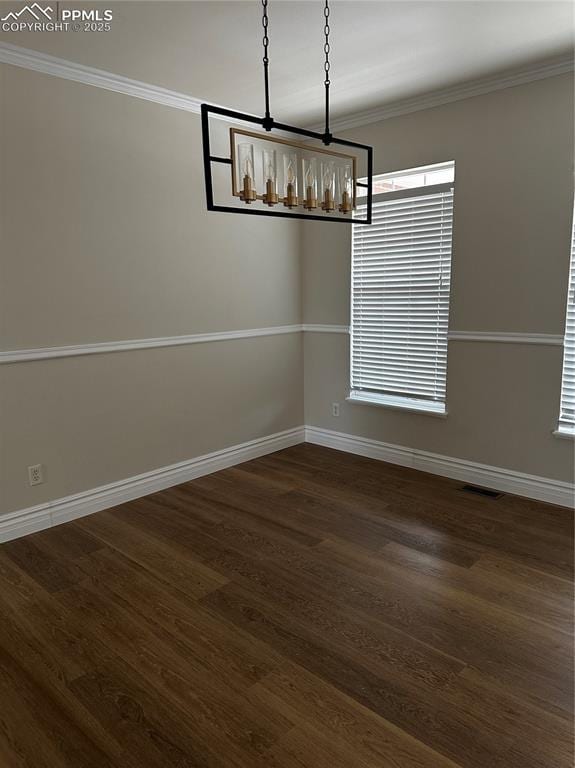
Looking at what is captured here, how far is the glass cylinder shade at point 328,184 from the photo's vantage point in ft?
7.47

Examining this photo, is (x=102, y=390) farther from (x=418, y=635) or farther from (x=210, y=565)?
(x=418, y=635)

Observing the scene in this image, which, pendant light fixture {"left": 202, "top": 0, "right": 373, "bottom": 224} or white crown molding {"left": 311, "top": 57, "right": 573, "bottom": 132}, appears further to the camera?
white crown molding {"left": 311, "top": 57, "right": 573, "bottom": 132}

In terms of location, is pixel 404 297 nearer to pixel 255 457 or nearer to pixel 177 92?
pixel 255 457

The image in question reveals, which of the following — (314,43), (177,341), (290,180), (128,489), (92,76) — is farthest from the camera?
(177,341)

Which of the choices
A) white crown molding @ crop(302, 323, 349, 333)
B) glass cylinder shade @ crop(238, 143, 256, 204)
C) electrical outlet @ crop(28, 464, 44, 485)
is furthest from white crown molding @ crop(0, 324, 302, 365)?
glass cylinder shade @ crop(238, 143, 256, 204)

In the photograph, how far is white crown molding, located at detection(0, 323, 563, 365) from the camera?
300 centimetres

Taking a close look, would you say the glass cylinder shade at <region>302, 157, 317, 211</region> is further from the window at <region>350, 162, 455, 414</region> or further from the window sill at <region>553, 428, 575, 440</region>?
the window sill at <region>553, 428, 575, 440</region>

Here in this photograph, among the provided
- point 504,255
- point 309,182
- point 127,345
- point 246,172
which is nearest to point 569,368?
point 504,255

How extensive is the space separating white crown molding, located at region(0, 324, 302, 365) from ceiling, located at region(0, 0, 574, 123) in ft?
5.23

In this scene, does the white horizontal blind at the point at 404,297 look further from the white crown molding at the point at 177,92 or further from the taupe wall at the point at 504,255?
the white crown molding at the point at 177,92

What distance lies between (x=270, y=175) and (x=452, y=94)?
2.11m

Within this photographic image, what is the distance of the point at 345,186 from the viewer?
2328 mm

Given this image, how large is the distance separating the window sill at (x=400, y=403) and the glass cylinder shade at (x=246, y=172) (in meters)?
2.44

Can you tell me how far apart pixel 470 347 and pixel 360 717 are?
2.57 metres
